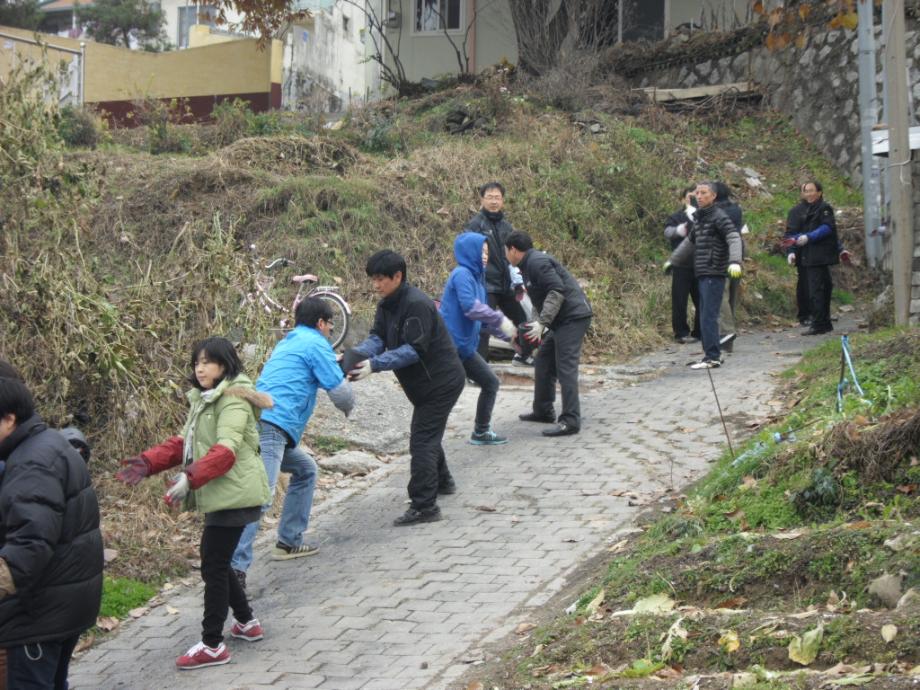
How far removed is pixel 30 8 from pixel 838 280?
31.3 metres

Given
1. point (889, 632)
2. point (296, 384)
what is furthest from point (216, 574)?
point (889, 632)

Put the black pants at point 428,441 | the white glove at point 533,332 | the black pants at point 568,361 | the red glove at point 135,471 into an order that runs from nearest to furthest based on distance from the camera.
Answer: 1. the red glove at point 135,471
2. the black pants at point 428,441
3. the white glove at point 533,332
4. the black pants at point 568,361

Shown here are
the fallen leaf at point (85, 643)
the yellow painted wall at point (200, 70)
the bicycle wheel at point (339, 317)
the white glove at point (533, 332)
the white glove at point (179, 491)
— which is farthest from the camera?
the yellow painted wall at point (200, 70)

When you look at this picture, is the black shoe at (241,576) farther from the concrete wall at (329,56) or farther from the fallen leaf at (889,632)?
the concrete wall at (329,56)

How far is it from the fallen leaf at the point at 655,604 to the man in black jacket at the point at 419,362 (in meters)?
2.72

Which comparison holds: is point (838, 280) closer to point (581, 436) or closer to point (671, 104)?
point (671, 104)

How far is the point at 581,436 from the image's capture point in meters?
10.8

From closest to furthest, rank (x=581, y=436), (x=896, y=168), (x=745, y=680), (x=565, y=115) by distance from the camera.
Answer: (x=745, y=680)
(x=581, y=436)
(x=896, y=168)
(x=565, y=115)

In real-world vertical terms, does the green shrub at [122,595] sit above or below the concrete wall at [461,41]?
below

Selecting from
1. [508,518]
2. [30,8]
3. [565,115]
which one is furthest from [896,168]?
[30,8]

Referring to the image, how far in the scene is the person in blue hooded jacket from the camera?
32.1ft

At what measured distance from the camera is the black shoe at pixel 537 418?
11.4 m

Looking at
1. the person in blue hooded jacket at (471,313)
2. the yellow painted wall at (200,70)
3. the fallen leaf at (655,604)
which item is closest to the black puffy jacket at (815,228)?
the person in blue hooded jacket at (471,313)

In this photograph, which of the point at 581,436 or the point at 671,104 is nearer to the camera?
the point at 581,436
